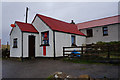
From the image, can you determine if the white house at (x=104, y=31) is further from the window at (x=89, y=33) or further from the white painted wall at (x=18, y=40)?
the white painted wall at (x=18, y=40)

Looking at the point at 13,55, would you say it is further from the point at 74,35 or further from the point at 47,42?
the point at 74,35

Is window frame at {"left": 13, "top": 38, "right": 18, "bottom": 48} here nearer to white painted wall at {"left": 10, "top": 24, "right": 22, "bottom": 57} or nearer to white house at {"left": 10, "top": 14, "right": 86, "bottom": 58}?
white house at {"left": 10, "top": 14, "right": 86, "bottom": 58}

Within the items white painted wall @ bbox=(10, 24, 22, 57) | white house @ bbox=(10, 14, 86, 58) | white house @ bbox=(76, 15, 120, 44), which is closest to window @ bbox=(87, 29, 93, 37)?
white house @ bbox=(76, 15, 120, 44)

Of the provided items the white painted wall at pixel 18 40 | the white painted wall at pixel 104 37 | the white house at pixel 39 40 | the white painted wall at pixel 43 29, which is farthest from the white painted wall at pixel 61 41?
the white painted wall at pixel 104 37

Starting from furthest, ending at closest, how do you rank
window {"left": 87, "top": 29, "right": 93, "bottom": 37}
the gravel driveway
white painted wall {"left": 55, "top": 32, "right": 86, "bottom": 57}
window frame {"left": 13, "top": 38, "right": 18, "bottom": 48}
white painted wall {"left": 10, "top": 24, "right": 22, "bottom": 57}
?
window {"left": 87, "top": 29, "right": 93, "bottom": 37}, window frame {"left": 13, "top": 38, "right": 18, "bottom": 48}, white painted wall {"left": 10, "top": 24, "right": 22, "bottom": 57}, white painted wall {"left": 55, "top": 32, "right": 86, "bottom": 57}, the gravel driveway

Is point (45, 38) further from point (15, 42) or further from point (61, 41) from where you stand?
point (15, 42)

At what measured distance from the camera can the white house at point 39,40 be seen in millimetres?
12312

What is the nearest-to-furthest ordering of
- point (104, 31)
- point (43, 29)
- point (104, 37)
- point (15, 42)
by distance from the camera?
1. point (43, 29)
2. point (15, 42)
3. point (104, 37)
4. point (104, 31)

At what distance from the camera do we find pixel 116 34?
17266 mm

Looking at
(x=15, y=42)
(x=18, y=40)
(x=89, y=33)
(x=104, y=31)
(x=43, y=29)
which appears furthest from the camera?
(x=89, y=33)

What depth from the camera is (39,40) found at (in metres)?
13.8

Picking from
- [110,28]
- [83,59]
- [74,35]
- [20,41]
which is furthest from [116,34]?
[20,41]

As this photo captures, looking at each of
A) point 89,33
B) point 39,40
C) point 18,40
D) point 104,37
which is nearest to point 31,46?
point 39,40

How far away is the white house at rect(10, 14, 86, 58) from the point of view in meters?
12.3
